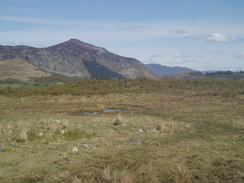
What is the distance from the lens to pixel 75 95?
5762 centimetres

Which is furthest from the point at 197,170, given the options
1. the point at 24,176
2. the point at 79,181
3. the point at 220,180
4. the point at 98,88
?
the point at 98,88

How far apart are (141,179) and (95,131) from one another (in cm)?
789

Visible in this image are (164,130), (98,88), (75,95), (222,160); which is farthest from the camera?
(98,88)

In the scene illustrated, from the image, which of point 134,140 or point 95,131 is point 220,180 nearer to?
point 134,140

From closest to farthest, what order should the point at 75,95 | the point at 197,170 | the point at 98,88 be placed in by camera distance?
the point at 197,170 → the point at 75,95 → the point at 98,88

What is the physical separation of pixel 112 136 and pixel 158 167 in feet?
19.3

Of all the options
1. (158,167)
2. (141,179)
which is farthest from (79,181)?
(158,167)

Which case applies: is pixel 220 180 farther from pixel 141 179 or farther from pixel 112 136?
pixel 112 136

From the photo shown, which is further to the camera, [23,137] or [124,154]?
[23,137]

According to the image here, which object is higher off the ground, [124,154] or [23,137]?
[23,137]

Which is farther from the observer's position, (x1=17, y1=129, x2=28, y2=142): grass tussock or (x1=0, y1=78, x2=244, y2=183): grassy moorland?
(x1=17, y1=129, x2=28, y2=142): grass tussock

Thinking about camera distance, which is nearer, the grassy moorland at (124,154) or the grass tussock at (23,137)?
the grassy moorland at (124,154)

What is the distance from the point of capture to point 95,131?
51.1 ft

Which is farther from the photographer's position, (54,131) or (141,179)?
(54,131)
